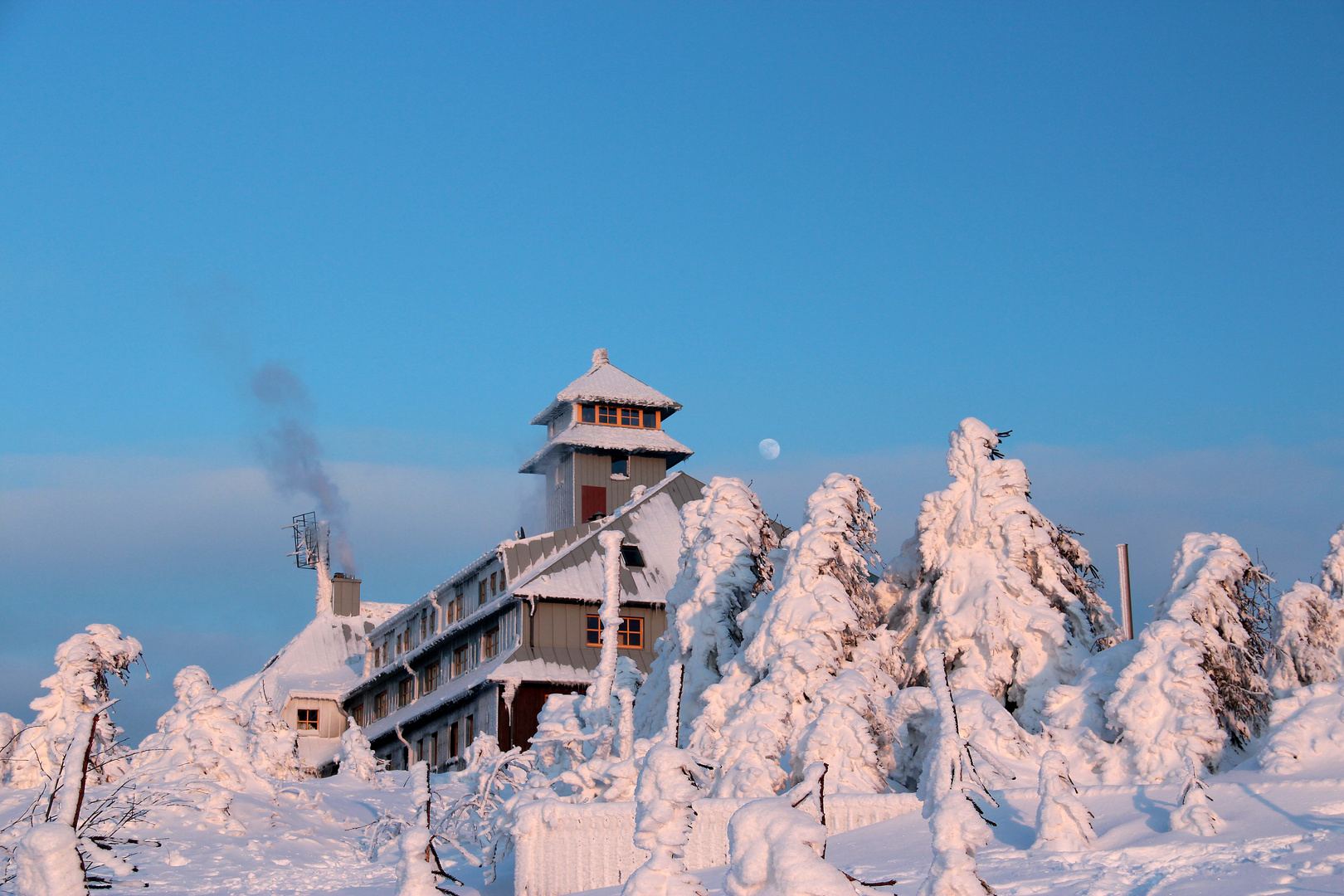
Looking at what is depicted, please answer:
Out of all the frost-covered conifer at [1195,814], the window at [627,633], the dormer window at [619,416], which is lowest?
the frost-covered conifer at [1195,814]

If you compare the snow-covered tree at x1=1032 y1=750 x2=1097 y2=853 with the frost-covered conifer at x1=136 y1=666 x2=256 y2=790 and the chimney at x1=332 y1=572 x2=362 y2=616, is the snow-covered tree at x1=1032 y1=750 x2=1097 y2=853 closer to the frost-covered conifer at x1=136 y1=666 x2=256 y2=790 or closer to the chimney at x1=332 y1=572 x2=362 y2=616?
the frost-covered conifer at x1=136 y1=666 x2=256 y2=790

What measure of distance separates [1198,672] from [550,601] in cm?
2403

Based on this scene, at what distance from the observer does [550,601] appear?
40281mm

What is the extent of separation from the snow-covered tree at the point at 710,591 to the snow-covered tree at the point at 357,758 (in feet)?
31.4

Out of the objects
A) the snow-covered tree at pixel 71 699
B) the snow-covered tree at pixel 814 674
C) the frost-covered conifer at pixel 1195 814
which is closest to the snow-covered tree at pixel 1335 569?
the snow-covered tree at pixel 814 674

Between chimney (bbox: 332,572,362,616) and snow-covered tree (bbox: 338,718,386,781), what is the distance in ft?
75.9

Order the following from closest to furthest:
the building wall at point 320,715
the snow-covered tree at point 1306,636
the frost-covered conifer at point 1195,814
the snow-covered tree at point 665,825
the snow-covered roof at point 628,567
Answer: the snow-covered tree at point 665,825, the frost-covered conifer at point 1195,814, the snow-covered tree at point 1306,636, the snow-covered roof at point 628,567, the building wall at point 320,715

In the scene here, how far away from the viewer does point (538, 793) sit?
21.2m

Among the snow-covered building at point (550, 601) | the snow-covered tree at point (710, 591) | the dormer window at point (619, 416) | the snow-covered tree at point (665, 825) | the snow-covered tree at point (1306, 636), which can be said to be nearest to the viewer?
the snow-covered tree at point (665, 825)

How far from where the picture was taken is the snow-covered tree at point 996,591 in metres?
23.6

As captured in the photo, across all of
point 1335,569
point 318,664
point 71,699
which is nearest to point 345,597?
point 318,664

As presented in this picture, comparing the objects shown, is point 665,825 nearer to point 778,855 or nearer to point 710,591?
point 778,855

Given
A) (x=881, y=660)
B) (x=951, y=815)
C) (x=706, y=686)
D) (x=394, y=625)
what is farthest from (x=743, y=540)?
(x=394, y=625)

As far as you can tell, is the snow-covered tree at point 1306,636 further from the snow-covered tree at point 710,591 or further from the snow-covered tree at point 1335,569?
the snow-covered tree at point 710,591
